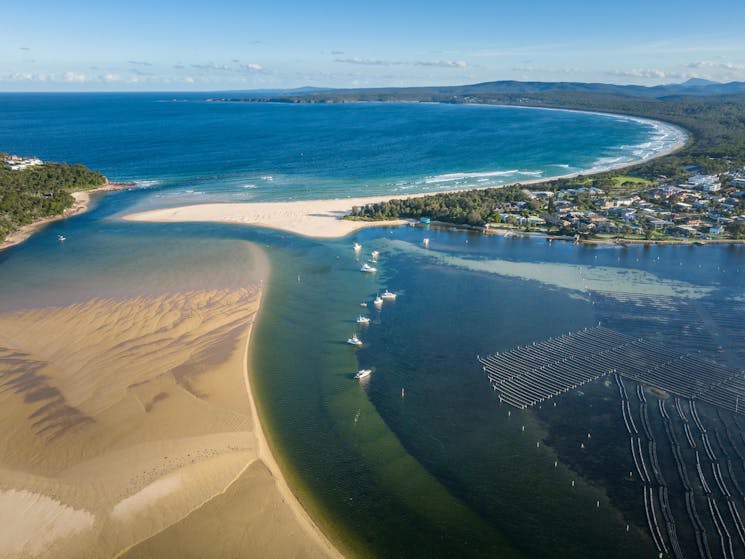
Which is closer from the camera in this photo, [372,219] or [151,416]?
[151,416]

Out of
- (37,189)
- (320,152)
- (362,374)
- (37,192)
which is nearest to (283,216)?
(37,192)

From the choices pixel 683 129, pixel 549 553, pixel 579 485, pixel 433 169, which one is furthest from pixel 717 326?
pixel 683 129

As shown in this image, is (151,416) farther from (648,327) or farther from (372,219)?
(372,219)

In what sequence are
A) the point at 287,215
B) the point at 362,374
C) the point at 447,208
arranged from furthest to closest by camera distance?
the point at 287,215 < the point at 447,208 < the point at 362,374

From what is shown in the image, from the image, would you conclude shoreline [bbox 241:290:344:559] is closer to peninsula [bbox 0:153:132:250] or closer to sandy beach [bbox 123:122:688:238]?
sandy beach [bbox 123:122:688:238]

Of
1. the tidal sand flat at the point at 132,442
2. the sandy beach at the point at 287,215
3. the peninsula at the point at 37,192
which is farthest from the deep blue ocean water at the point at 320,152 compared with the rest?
the tidal sand flat at the point at 132,442

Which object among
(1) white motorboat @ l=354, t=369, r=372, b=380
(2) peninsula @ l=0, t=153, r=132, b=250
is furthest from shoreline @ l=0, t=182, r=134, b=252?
(1) white motorboat @ l=354, t=369, r=372, b=380

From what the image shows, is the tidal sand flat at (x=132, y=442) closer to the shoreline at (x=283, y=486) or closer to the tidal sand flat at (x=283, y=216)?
the shoreline at (x=283, y=486)

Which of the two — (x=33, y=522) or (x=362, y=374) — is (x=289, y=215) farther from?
(x=33, y=522)
